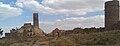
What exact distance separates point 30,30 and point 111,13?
2693 centimetres

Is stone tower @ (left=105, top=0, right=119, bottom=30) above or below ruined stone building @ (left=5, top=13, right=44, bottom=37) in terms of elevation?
above

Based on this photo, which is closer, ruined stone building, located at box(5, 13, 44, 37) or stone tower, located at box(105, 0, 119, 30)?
stone tower, located at box(105, 0, 119, 30)

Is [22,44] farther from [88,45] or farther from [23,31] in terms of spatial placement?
[23,31]

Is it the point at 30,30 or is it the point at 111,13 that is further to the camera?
the point at 30,30

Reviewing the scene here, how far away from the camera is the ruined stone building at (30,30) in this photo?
72.4 metres

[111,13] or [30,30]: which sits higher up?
[111,13]

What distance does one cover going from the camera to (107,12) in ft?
194

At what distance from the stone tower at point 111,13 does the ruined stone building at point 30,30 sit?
22.8 m

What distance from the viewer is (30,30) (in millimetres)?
73750

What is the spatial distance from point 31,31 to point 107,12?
25.6 metres

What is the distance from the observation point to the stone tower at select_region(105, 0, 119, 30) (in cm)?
5784

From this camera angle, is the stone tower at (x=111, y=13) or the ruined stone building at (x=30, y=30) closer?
the stone tower at (x=111, y=13)

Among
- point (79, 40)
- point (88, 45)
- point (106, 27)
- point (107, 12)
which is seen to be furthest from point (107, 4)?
point (88, 45)

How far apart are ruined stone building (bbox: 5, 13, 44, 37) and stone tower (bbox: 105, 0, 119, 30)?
22839mm
